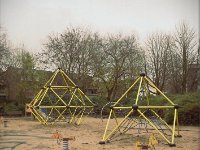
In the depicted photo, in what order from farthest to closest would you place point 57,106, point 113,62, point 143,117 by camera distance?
point 113,62 < point 57,106 < point 143,117

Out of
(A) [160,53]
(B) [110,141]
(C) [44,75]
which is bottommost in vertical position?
(B) [110,141]

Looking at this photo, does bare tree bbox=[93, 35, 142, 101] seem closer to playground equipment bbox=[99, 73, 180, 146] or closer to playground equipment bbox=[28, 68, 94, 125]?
playground equipment bbox=[28, 68, 94, 125]

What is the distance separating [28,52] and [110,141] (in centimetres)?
3172

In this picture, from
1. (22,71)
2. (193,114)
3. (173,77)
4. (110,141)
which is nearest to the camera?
(110,141)

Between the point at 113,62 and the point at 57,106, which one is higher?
the point at 113,62

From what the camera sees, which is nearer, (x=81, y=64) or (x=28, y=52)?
(x=81, y=64)

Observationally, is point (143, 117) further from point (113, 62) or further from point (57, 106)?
point (113, 62)

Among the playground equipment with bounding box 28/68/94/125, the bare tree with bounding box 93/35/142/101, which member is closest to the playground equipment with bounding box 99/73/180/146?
the playground equipment with bounding box 28/68/94/125

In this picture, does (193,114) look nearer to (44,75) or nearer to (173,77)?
(173,77)

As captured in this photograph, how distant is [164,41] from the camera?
3694cm

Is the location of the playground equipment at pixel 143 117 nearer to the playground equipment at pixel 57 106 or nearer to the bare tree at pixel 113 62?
the playground equipment at pixel 57 106

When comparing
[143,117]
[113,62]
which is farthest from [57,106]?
[113,62]

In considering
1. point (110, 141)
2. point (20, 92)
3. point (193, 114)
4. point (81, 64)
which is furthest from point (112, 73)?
point (110, 141)

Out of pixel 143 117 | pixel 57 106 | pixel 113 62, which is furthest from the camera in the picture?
pixel 113 62
